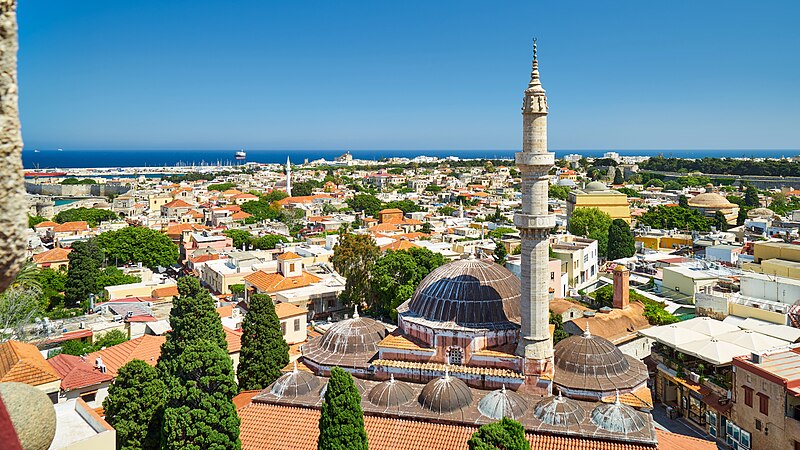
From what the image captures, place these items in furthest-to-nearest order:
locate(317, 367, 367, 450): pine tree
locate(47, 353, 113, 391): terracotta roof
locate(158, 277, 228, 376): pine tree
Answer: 1. locate(158, 277, 228, 376): pine tree
2. locate(47, 353, 113, 391): terracotta roof
3. locate(317, 367, 367, 450): pine tree

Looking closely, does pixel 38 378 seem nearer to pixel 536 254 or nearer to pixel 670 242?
pixel 536 254

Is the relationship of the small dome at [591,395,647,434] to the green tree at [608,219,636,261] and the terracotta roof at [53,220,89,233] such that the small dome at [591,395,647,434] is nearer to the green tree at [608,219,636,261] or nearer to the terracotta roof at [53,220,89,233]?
the green tree at [608,219,636,261]

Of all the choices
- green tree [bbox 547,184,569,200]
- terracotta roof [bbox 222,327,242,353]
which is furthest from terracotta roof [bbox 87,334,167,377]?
green tree [bbox 547,184,569,200]

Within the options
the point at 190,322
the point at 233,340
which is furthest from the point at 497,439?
the point at 233,340

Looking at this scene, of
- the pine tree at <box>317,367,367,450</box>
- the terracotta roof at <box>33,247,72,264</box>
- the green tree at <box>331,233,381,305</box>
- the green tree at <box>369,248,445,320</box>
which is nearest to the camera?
the pine tree at <box>317,367,367,450</box>

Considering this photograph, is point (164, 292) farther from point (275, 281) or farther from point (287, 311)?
point (287, 311)

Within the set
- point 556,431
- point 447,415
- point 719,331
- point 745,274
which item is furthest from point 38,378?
point 745,274

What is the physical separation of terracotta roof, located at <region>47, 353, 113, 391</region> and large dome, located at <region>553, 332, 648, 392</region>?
14.9m

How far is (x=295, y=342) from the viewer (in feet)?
84.1

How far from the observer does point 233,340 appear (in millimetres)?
22297

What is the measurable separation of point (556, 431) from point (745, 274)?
61.6 feet

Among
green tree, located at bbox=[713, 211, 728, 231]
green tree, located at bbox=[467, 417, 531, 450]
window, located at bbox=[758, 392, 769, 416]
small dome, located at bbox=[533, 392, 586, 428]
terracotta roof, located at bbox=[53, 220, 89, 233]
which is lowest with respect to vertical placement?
window, located at bbox=[758, 392, 769, 416]

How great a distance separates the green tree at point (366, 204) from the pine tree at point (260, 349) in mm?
48720

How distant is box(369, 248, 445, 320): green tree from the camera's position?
1113 inches
